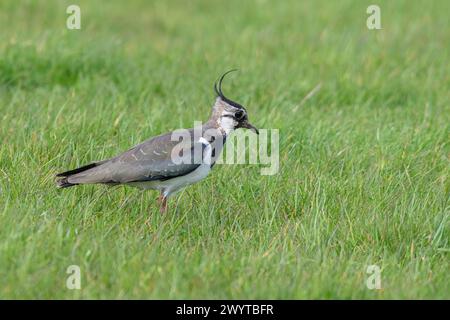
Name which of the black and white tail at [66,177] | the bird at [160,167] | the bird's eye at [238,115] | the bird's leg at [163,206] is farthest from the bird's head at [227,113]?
the black and white tail at [66,177]

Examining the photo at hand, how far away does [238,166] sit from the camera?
23.2 feet

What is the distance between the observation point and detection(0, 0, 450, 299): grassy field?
5070 millimetres

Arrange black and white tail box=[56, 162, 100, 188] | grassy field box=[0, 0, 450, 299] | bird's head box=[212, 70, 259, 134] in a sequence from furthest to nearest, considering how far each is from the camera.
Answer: bird's head box=[212, 70, 259, 134] < black and white tail box=[56, 162, 100, 188] < grassy field box=[0, 0, 450, 299]

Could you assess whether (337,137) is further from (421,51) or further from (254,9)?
(254,9)

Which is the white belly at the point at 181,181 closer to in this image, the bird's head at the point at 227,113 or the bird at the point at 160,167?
the bird at the point at 160,167

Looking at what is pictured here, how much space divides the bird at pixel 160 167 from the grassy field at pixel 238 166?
149 millimetres

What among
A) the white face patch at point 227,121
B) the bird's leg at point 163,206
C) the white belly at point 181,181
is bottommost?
the bird's leg at point 163,206

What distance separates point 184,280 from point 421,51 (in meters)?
6.49

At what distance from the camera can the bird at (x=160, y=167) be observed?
6102 mm

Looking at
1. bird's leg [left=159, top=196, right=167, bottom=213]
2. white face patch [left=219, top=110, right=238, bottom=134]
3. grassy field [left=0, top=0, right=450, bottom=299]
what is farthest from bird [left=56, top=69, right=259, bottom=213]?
white face patch [left=219, top=110, right=238, bottom=134]

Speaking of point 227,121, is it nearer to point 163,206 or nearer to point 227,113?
point 227,113

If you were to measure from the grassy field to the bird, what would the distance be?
15 centimetres

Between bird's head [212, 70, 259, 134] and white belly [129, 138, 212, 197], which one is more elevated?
bird's head [212, 70, 259, 134]

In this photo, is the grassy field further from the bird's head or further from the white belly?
the bird's head
